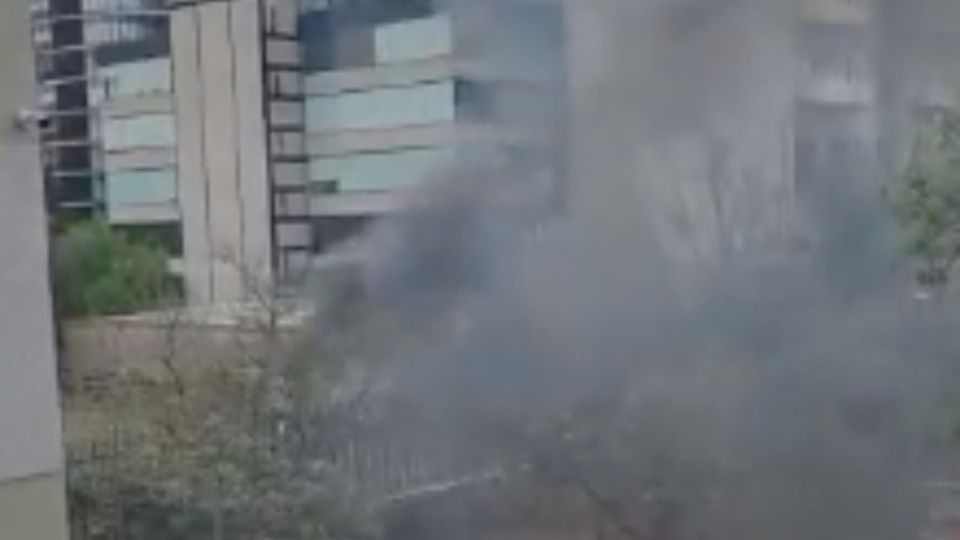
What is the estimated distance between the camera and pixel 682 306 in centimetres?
293

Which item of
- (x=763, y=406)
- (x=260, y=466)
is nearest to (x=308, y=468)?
(x=260, y=466)

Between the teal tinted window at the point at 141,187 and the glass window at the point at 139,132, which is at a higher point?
A: the glass window at the point at 139,132

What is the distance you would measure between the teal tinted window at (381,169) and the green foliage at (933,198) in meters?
1.15

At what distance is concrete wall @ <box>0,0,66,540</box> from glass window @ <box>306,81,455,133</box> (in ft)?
4.47

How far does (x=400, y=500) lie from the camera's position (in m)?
3.34

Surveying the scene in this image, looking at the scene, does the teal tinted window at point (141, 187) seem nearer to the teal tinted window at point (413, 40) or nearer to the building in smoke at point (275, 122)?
the building in smoke at point (275, 122)

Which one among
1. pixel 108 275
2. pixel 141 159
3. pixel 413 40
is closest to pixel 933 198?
pixel 413 40

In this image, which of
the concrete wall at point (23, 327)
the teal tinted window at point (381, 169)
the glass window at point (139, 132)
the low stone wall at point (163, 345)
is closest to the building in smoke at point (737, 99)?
the teal tinted window at point (381, 169)

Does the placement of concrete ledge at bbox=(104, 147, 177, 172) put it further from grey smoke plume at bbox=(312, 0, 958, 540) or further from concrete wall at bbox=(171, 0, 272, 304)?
grey smoke plume at bbox=(312, 0, 958, 540)

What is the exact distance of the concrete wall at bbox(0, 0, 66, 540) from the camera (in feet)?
5.65

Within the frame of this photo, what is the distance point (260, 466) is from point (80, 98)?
244cm

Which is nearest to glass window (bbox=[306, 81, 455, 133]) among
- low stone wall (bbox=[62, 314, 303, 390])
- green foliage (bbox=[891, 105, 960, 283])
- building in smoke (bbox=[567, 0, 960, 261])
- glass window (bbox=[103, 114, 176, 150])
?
building in smoke (bbox=[567, 0, 960, 261])

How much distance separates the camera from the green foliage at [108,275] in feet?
11.8

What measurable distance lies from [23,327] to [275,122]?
201 centimetres
